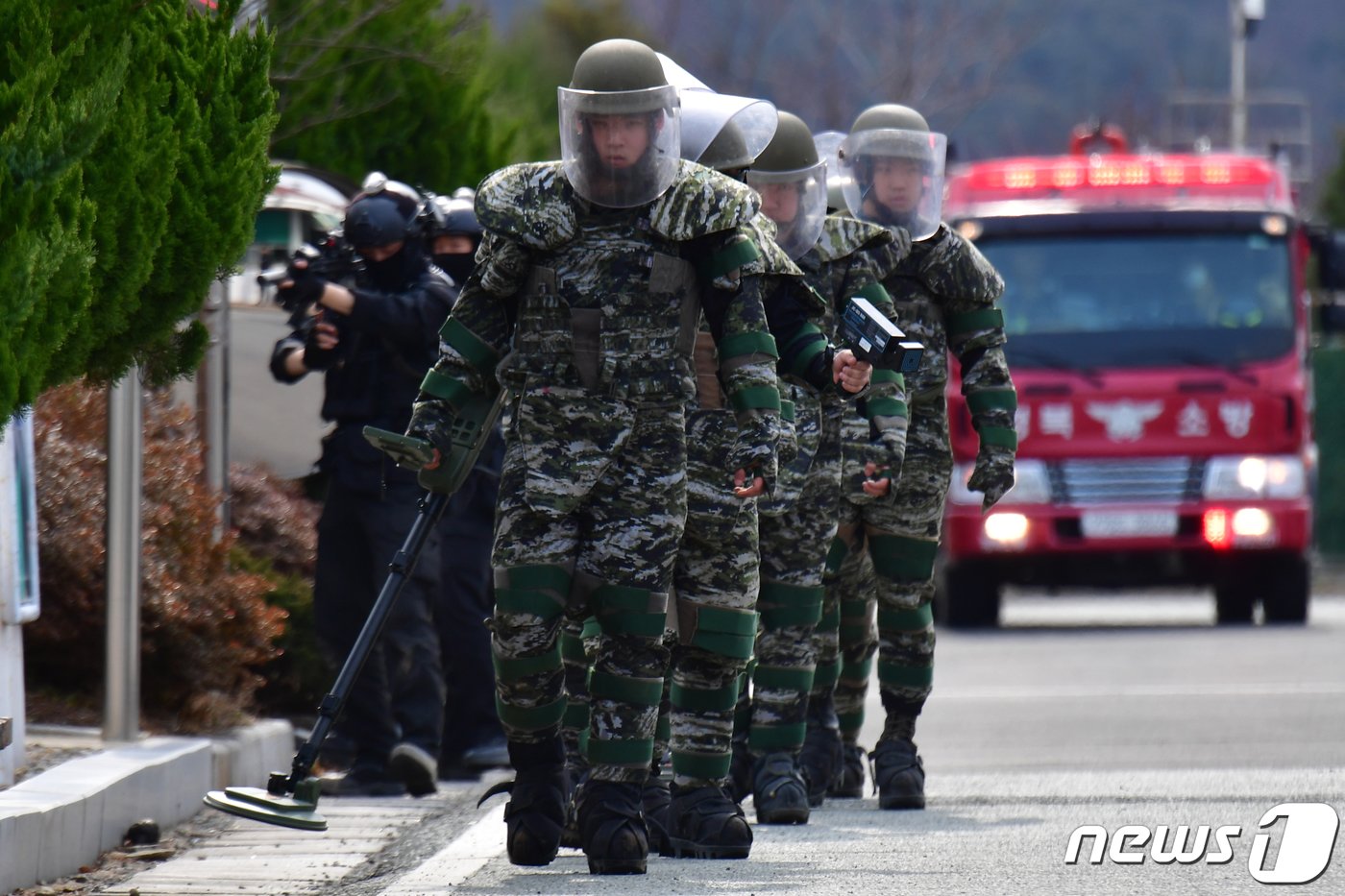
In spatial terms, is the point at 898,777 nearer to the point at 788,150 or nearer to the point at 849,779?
the point at 849,779

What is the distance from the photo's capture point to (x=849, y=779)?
775 centimetres

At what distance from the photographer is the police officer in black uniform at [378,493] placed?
7699 millimetres

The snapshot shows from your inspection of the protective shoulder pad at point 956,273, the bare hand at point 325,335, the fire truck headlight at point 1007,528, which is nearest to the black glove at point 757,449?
the protective shoulder pad at point 956,273

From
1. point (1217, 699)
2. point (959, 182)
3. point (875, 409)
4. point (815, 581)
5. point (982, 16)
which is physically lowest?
point (1217, 699)

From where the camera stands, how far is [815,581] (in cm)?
699

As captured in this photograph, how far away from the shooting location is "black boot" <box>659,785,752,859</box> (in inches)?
231

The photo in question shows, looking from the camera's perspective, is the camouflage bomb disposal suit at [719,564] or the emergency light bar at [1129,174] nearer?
the camouflage bomb disposal suit at [719,564]

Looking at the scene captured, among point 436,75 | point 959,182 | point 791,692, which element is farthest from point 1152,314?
point 791,692

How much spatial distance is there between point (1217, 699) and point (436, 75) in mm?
5121

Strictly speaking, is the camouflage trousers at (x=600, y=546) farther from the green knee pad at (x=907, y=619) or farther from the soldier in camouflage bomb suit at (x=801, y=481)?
the green knee pad at (x=907, y=619)

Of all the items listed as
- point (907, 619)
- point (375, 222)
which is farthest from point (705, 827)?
point (375, 222)

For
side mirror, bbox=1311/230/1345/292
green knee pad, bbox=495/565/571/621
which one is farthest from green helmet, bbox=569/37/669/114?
side mirror, bbox=1311/230/1345/292

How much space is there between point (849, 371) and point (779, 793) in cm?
141

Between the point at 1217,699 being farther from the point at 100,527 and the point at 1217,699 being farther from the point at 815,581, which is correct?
the point at 100,527
